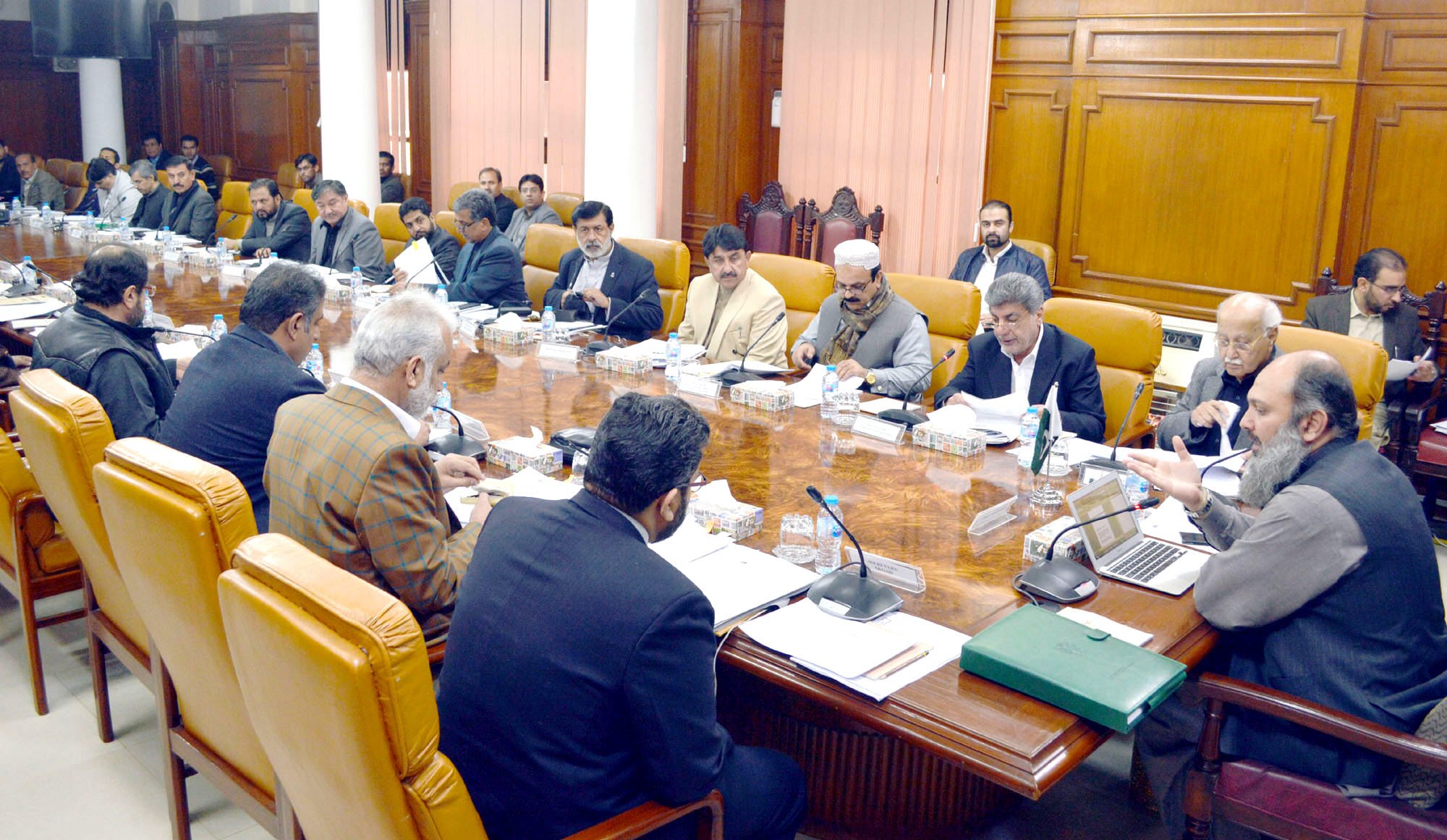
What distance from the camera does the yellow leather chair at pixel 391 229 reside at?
6.88 meters

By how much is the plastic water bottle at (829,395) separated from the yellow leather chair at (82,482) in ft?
6.11

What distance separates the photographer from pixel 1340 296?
15.8 ft

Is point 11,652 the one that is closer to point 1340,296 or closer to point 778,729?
point 778,729

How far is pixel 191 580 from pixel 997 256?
460 cm

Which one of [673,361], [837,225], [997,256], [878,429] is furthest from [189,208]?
[878,429]

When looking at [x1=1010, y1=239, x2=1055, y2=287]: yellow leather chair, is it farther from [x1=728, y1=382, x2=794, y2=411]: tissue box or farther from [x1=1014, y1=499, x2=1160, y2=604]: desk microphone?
[x1=1014, y1=499, x2=1160, y2=604]: desk microphone

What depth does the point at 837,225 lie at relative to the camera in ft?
22.5

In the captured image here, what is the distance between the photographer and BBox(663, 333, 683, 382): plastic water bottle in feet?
12.5

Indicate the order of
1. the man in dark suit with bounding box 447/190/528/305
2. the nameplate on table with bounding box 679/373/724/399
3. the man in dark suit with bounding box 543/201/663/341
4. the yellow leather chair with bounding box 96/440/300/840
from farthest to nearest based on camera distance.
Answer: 1. the man in dark suit with bounding box 447/190/528/305
2. the man in dark suit with bounding box 543/201/663/341
3. the nameplate on table with bounding box 679/373/724/399
4. the yellow leather chair with bounding box 96/440/300/840

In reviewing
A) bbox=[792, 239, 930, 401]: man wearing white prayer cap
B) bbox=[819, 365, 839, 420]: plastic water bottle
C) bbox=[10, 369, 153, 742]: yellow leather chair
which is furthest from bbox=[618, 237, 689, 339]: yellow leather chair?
bbox=[10, 369, 153, 742]: yellow leather chair

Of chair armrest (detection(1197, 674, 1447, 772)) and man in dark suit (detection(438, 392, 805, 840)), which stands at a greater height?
man in dark suit (detection(438, 392, 805, 840))

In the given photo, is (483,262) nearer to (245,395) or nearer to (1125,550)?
(245,395)

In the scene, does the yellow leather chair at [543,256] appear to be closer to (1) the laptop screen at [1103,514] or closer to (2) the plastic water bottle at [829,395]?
(2) the plastic water bottle at [829,395]

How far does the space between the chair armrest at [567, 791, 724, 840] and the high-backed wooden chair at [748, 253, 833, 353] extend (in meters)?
2.96
